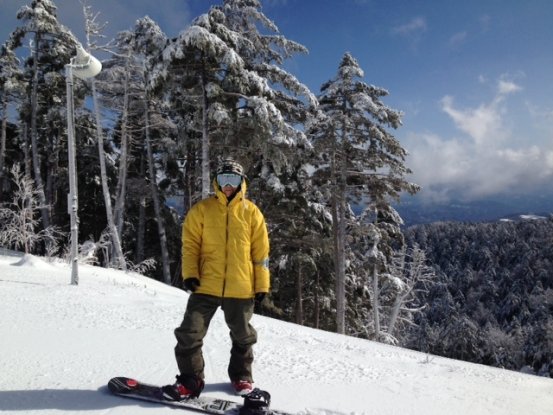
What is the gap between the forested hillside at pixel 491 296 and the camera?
69.9m

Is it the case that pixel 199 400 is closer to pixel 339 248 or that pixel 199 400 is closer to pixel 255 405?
pixel 255 405

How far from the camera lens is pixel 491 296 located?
355 ft

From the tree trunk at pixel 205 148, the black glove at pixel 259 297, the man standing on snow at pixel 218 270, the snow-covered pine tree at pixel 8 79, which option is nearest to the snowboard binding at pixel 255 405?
the man standing on snow at pixel 218 270

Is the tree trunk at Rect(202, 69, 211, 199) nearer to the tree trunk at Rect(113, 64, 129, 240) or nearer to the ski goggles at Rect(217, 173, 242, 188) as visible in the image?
the tree trunk at Rect(113, 64, 129, 240)

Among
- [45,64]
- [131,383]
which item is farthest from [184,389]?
[45,64]

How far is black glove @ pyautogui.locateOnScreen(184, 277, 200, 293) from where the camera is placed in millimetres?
3296

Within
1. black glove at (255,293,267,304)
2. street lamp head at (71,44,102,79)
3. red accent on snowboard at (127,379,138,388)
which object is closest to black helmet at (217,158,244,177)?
black glove at (255,293,267,304)

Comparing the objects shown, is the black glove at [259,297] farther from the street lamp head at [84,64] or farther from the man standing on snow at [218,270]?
A: the street lamp head at [84,64]

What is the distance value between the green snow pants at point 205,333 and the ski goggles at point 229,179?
97 centimetres

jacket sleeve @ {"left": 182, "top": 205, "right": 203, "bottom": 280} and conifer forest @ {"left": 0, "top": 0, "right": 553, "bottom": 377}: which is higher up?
conifer forest @ {"left": 0, "top": 0, "right": 553, "bottom": 377}

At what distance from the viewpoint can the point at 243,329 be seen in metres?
3.44

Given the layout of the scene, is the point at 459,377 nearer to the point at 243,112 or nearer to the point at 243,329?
the point at 243,329

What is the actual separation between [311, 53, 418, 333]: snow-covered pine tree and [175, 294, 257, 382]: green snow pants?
42.5 feet

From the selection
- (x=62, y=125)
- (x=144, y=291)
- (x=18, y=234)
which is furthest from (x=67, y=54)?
(x=144, y=291)
